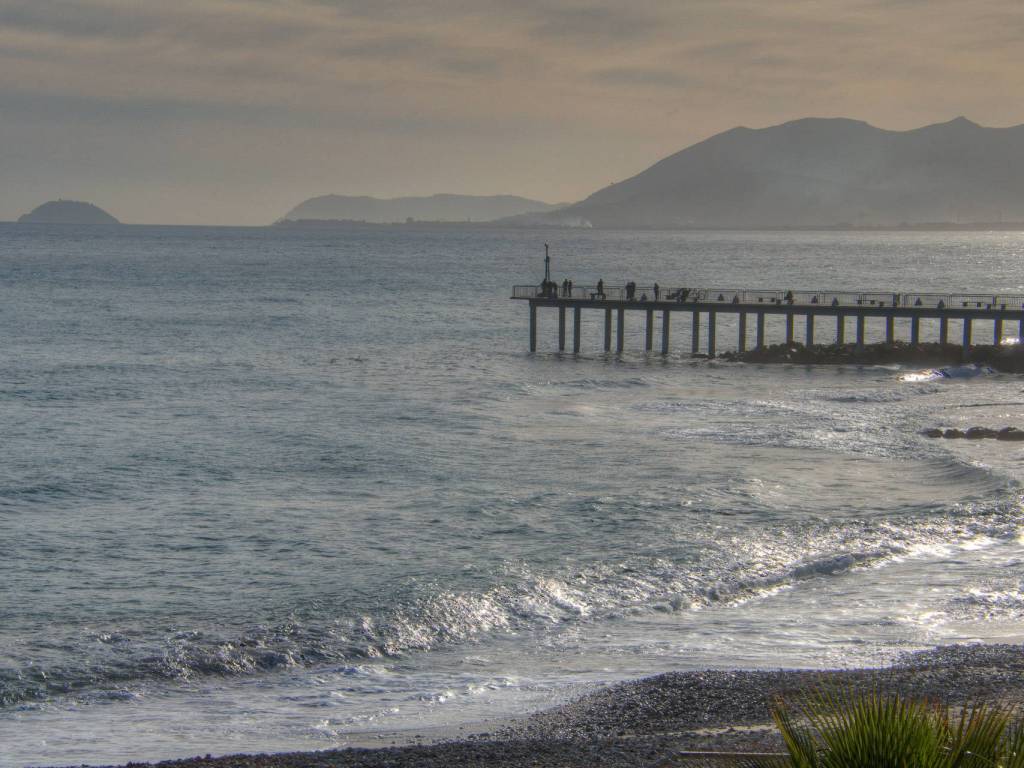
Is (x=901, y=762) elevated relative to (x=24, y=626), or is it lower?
elevated

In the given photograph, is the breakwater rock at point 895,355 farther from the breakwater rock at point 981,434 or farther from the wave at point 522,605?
the wave at point 522,605

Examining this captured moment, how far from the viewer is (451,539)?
94.2ft

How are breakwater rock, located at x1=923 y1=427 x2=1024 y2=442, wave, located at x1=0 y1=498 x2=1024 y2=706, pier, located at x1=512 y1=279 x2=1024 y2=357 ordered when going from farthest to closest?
pier, located at x1=512 y1=279 x2=1024 y2=357, breakwater rock, located at x1=923 y1=427 x2=1024 y2=442, wave, located at x1=0 y1=498 x2=1024 y2=706

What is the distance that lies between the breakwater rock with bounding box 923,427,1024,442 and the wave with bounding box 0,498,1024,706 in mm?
11174

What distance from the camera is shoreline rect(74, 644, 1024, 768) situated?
603 inches

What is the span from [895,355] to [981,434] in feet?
69.4

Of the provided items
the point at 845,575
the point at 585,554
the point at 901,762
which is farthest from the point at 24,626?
the point at 901,762

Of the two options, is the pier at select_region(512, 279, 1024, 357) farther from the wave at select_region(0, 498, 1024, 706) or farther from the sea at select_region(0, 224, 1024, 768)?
the wave at select_region(0, 498, 1024, 706)

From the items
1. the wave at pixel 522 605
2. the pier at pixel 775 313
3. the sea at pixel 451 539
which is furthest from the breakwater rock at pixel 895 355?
the wave at pixel 522 605

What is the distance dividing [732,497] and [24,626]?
17.8m

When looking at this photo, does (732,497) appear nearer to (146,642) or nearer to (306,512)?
(306,512)

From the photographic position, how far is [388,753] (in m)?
15.6

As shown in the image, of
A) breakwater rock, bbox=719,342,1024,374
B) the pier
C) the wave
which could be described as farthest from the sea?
the pier

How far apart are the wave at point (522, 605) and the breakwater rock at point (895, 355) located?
31.4 metres
